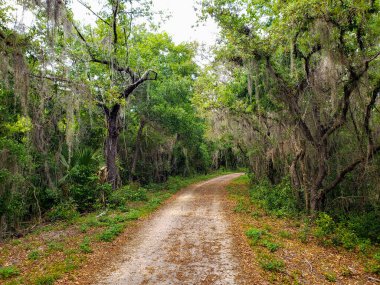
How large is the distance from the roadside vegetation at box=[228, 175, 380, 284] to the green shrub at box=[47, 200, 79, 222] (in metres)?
5.72

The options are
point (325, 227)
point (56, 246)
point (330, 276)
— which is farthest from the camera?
point (325, 227)

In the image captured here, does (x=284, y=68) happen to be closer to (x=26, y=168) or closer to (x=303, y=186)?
(x=303, y=186)

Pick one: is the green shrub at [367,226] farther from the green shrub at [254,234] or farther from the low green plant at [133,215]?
the low green plant at [133,215]

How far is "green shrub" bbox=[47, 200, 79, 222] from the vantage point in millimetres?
9963

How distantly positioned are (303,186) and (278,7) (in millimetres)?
5947

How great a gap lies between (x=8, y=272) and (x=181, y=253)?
3.27 m

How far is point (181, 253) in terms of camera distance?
6.38 m

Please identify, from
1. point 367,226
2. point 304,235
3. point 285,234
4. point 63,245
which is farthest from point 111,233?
point 367,226

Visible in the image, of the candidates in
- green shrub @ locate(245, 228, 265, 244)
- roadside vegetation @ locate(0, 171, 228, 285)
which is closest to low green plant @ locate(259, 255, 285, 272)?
green shrub @ locate(245, 228, 265, 244)

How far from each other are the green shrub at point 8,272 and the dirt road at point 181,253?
1667 mm

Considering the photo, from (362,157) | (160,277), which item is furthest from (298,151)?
(160,277)

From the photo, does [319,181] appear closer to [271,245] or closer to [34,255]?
[271,245]

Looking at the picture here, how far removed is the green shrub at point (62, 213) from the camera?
9963 mm

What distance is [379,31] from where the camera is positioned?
7328 mm
